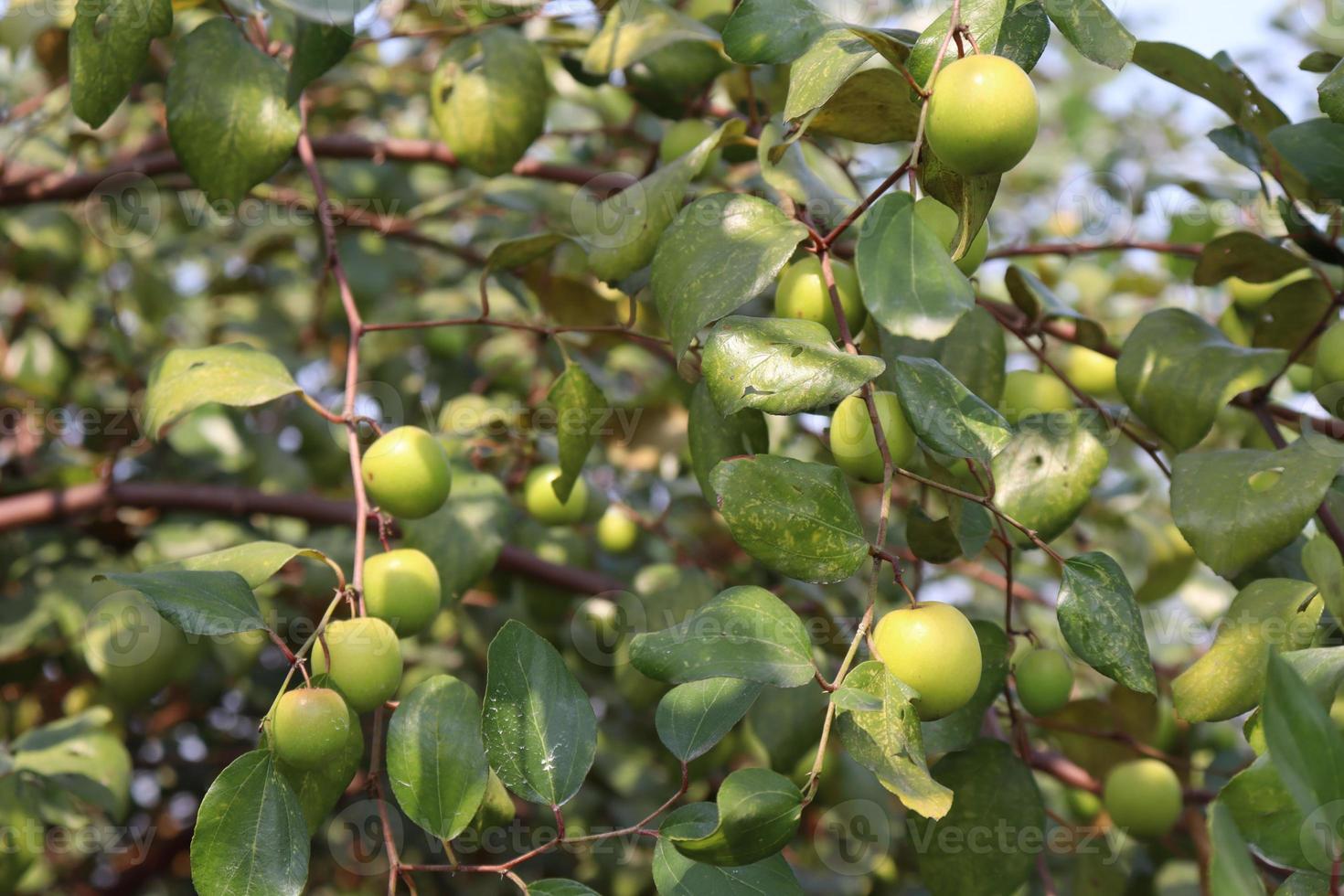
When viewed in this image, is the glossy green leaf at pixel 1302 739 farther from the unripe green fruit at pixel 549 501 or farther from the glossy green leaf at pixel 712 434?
the unripe green fruit at pixel 549 501

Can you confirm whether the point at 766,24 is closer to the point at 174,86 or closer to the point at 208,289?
the point at 174,86

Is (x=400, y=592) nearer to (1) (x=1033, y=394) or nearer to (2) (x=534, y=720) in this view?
(2) (x=534, y=720)

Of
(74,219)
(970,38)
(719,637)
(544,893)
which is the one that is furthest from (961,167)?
(74,219)

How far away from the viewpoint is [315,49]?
0.93 m

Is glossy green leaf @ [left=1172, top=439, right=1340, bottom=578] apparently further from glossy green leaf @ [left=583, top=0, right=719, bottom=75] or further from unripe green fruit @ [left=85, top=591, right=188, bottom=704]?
unripe green fruit @ [left=85, top=591, right=188, bottom=704]

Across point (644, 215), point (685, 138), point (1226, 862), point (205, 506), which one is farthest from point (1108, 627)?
point (205, 506)

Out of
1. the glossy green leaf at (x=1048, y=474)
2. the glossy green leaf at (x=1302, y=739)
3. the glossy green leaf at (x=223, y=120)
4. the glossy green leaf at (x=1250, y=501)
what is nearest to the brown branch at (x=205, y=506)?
the glossy green leaf at (x=223, y=120)

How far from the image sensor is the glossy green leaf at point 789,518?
0.77 meters

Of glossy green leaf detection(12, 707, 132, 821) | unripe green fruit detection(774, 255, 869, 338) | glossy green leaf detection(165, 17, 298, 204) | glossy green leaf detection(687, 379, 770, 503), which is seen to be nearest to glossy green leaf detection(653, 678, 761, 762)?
glossy green leaf detection(687, 379, 770, 503)

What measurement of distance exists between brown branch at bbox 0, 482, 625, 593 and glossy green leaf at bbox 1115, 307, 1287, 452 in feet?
2.32

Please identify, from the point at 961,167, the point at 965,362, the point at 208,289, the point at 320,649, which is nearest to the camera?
the point at 961,167

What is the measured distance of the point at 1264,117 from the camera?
3.66ft

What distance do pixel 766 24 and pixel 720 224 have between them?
0.15 meters

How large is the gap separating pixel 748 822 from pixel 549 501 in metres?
0.71
